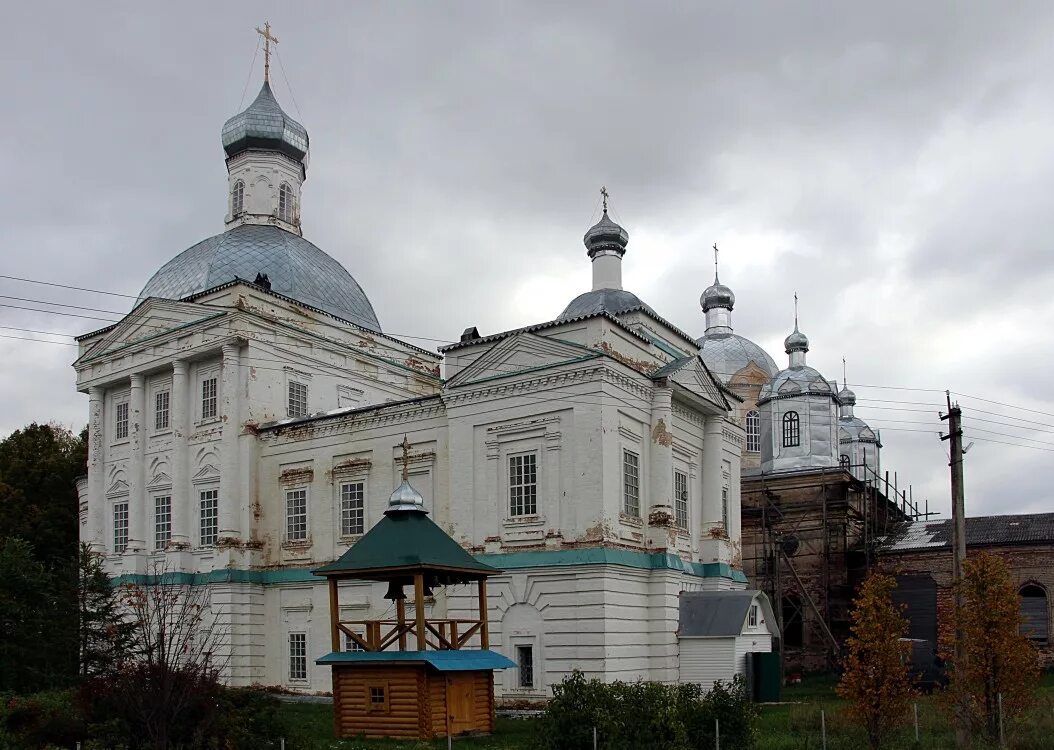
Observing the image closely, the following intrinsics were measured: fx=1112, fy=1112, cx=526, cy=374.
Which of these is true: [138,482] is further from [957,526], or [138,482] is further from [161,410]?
[957,526]

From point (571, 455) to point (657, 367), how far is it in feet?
13.4

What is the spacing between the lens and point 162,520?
119 feet

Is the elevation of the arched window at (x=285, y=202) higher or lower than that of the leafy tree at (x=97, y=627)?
higher

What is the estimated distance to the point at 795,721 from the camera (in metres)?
22.9

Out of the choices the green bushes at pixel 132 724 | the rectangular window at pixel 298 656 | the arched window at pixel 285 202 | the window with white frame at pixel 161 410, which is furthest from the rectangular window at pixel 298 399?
the green bushes at pixel 132 724

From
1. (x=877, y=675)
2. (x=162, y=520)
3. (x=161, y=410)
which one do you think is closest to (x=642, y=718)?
(x=877, y=675)

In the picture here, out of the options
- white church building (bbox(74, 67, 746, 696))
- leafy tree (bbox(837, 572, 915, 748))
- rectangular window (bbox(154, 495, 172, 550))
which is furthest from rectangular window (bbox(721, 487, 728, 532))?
rectangular window (bbox(154, 495, 172, 550))

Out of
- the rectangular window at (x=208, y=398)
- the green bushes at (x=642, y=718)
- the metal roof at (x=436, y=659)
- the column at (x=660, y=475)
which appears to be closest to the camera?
the green bushes at (x=642, y=718)

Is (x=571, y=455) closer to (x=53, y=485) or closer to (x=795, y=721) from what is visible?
(x=795, y=721)

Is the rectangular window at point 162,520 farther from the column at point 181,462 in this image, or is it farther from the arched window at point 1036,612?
the arched window at point 1036,612

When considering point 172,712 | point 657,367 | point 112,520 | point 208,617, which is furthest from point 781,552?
point 172,712

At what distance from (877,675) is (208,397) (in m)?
24.0

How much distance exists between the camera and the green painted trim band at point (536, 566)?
26.6 metres

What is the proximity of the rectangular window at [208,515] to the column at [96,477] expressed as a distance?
17.4 ft
